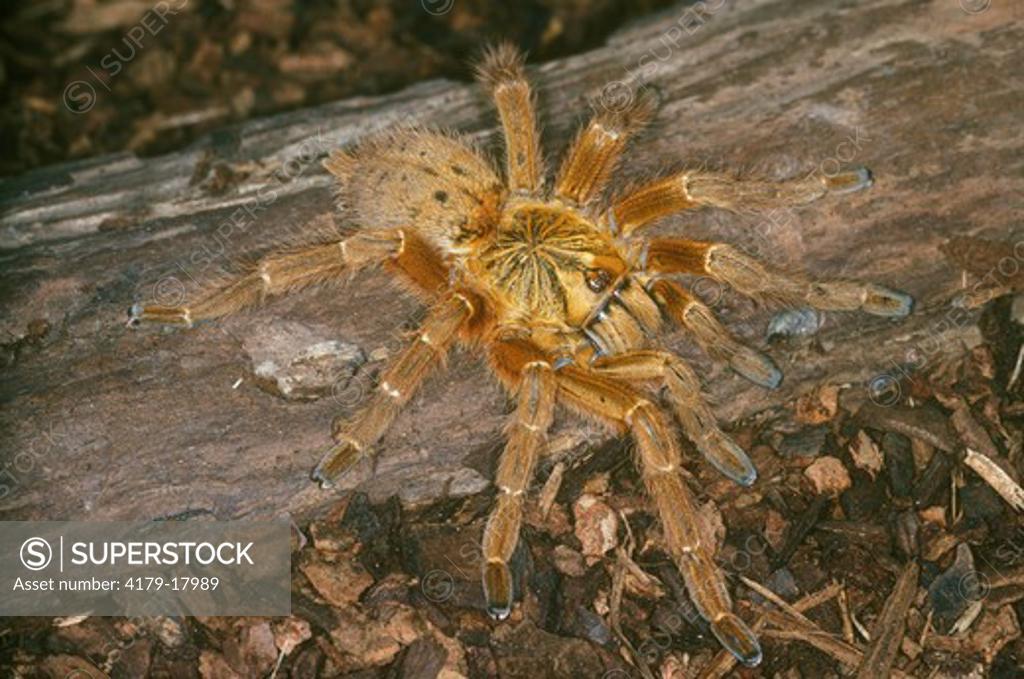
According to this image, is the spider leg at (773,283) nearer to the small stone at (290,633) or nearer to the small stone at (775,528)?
the small stone at (775,528)

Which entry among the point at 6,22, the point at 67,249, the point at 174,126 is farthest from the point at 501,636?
the point at 6,22

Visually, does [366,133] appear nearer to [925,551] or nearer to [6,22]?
[6,22]

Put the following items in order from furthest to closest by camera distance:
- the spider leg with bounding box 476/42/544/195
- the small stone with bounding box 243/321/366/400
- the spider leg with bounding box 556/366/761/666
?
the spider leg with bounding box 476/42/544/195 < the small stone with bounding box 243/321/366/400 < the spider leg with bounding box 556/366/761/666

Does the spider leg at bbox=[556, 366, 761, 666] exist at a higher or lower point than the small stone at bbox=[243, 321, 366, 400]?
lower
